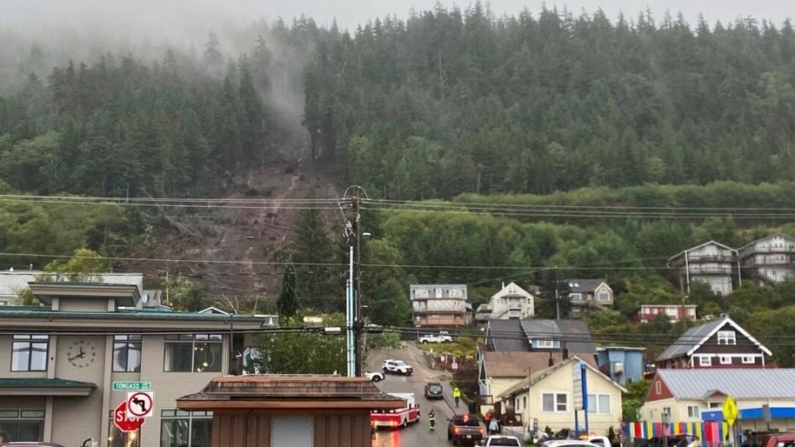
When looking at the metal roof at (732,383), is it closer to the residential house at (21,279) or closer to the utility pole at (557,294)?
the residential house at (21,279)

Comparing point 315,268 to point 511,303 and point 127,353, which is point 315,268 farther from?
point 127,353

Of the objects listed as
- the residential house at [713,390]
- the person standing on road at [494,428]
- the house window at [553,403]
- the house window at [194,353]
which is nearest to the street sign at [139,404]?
the house window at [194,353]

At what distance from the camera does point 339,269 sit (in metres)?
105

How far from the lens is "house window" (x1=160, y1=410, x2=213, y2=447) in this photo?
38531 mm

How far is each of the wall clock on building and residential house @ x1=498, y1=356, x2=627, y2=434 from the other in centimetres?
2795

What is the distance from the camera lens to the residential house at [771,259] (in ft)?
503

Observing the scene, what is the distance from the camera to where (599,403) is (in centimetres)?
5744

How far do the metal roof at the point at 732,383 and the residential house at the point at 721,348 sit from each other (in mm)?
21208

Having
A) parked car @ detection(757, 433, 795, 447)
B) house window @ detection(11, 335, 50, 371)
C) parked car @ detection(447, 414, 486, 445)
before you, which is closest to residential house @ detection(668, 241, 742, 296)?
parked car @ detection(447, 414, 486, 445)

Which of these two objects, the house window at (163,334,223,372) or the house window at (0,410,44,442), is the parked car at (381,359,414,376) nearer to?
the house window at (163,334,223,372)

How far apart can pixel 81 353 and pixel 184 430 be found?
578cm

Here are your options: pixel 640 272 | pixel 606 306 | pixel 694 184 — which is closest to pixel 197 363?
pixel 606 306

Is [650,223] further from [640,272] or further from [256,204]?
[256,204]

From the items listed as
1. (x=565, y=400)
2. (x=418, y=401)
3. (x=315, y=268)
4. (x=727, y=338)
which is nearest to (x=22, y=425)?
(x=418, y=401)
